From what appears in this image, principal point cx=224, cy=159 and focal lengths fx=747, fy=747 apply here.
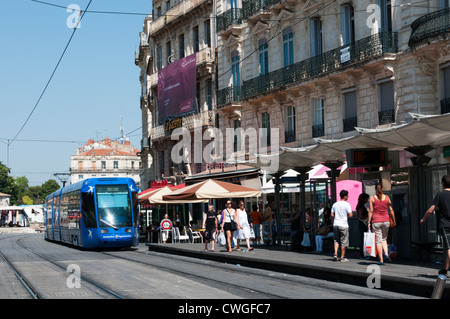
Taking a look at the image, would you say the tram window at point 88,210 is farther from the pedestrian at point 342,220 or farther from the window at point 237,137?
the pedestrian at point 342,220

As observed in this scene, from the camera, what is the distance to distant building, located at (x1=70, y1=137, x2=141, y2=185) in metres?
151

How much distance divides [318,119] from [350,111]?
239 cm

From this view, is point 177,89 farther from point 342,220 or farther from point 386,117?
point 342,220

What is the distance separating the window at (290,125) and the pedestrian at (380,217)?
745 inches

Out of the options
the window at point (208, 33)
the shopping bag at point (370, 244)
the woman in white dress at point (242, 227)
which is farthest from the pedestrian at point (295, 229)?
the window at point (208, 33)

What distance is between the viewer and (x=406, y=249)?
1606 centimetres

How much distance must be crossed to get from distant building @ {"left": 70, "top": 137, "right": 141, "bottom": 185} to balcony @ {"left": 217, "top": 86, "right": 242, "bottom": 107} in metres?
109

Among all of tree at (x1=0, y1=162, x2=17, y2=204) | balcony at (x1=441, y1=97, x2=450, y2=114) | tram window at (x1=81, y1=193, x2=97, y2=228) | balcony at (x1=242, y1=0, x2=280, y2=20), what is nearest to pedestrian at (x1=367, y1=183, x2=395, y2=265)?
balcony at (x1=441, y1=97, x2=450, y2=114)

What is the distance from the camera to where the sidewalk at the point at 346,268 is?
12164 millimetres

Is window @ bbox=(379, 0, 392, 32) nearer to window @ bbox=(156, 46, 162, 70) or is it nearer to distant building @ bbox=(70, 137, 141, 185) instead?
window @ bbox=(156, 46, 162, 70)

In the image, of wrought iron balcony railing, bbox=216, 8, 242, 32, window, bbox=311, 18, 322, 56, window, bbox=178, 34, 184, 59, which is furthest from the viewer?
window, bbox=178, 34, 184, 59

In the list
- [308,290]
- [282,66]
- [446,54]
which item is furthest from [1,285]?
[282,66]

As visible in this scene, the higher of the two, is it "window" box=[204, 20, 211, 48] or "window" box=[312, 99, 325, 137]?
"window" box=[204, 20, 211, 48]

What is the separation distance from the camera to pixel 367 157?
54.9ft
